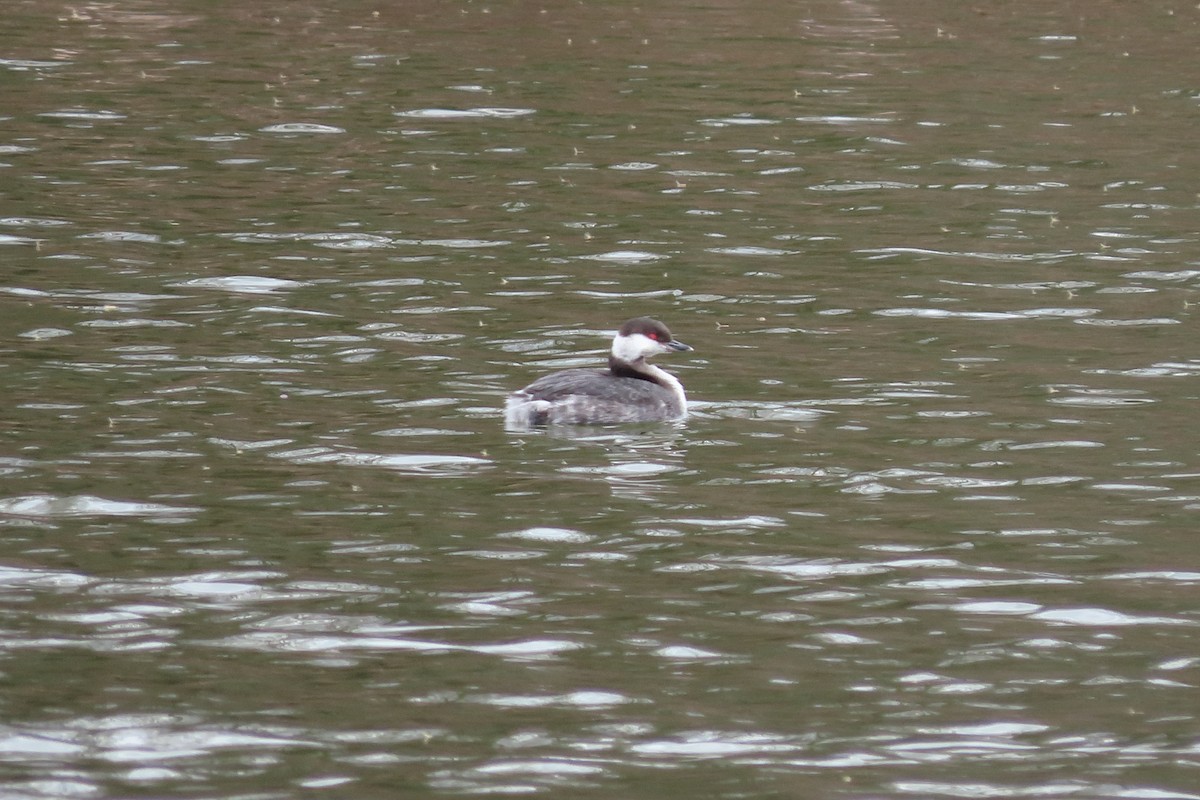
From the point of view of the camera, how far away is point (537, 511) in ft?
37.8

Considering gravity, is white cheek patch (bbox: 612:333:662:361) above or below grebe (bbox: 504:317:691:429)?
above

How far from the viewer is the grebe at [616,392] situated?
13.4m

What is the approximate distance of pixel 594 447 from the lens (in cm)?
1327

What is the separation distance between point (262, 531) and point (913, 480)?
374 cm

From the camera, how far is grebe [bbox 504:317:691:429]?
527 inches

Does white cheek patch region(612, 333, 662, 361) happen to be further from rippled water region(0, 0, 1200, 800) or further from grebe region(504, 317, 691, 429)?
rippled water region(0, 0, 1200, 800)

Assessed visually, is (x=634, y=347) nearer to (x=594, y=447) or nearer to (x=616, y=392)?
(x=616, y=392)

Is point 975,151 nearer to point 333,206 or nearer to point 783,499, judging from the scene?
point 333,206

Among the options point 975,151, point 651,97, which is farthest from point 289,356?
point 651,97

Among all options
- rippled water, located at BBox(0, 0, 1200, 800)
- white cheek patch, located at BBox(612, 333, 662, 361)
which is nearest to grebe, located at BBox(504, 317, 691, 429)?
white cheek patch, located at BBox(612, 333, 662, 361)

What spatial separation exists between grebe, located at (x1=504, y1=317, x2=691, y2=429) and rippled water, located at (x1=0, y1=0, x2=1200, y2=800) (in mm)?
183

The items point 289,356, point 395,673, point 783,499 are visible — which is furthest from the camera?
point 289,356

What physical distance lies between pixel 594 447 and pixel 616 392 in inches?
22.4

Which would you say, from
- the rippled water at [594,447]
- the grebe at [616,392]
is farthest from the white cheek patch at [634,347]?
the rippled water at [594,447]
